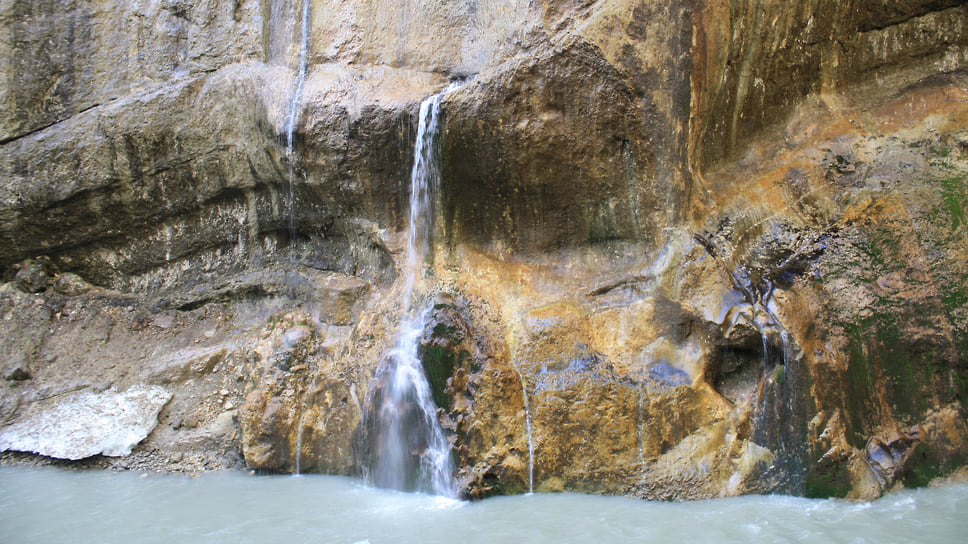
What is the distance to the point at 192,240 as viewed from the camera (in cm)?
677

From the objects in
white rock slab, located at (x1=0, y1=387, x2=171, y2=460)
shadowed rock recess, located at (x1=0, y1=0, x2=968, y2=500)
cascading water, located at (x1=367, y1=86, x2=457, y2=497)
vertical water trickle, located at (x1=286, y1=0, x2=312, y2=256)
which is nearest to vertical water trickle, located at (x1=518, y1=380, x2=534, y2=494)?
shadowed rock recess, located at (x1=0, y1=0, x2=968, y2=500)

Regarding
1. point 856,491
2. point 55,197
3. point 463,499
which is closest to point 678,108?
point 856,491

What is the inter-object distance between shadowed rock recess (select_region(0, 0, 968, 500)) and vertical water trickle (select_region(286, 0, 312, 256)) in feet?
0.15

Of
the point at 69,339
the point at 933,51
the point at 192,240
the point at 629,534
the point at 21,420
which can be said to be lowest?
the point at 629,534

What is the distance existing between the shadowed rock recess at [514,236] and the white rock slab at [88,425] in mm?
33

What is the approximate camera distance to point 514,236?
5.56 meters

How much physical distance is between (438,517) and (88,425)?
11.1 ft

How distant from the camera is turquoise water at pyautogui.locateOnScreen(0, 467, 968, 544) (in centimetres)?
367

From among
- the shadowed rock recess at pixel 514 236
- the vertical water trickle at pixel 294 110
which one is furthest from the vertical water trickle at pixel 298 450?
the vertical water trickle at pixel 294 110

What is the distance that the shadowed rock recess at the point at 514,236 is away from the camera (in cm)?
436

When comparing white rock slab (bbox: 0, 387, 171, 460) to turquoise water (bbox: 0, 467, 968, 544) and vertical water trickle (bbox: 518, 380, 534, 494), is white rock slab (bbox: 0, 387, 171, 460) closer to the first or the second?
turquoise water (bbox: 0, 467, 968, 544)

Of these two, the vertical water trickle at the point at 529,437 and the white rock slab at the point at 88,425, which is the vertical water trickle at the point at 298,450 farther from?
the vertical water trickle at the point at 529,437

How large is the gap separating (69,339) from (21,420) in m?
0.93

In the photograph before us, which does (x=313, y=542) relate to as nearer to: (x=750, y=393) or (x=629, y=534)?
(x=629, y=534)
